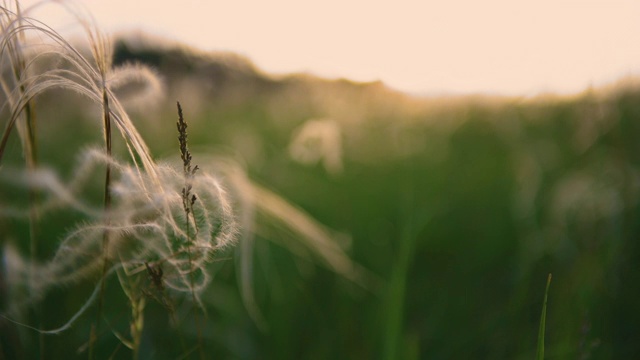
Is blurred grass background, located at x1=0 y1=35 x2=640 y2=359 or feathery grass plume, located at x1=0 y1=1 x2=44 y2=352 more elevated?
A: feathery grass plume, located at x1=0 y1=1 x2=44 y2=352

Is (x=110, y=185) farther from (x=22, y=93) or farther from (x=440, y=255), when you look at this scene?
(x=440, y=255)

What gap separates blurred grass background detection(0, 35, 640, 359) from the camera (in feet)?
3.51

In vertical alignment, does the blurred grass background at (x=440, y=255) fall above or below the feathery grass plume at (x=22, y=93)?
below

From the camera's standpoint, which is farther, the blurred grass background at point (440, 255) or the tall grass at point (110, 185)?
the blurred grass background at point (440, 255)

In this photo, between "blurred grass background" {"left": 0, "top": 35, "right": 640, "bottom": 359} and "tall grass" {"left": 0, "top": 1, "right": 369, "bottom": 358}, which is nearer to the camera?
"tall grass" {"left": 0, "top": 1, "right": 369, "bottom": 358}

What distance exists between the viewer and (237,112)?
253 inches

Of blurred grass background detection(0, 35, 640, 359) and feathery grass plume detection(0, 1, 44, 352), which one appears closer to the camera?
feathery grass plume detection(0, 1, 44, 352)

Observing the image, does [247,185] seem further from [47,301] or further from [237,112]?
[237,112]

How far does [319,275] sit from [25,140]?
1.12 meters

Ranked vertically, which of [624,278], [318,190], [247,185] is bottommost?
[318,190]

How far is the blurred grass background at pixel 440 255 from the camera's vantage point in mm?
1071

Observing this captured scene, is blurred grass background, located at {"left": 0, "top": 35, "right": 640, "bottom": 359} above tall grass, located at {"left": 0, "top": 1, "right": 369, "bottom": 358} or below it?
below

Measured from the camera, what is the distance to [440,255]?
5.83 feet

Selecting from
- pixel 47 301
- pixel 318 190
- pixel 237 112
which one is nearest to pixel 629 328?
pixel 47 301
